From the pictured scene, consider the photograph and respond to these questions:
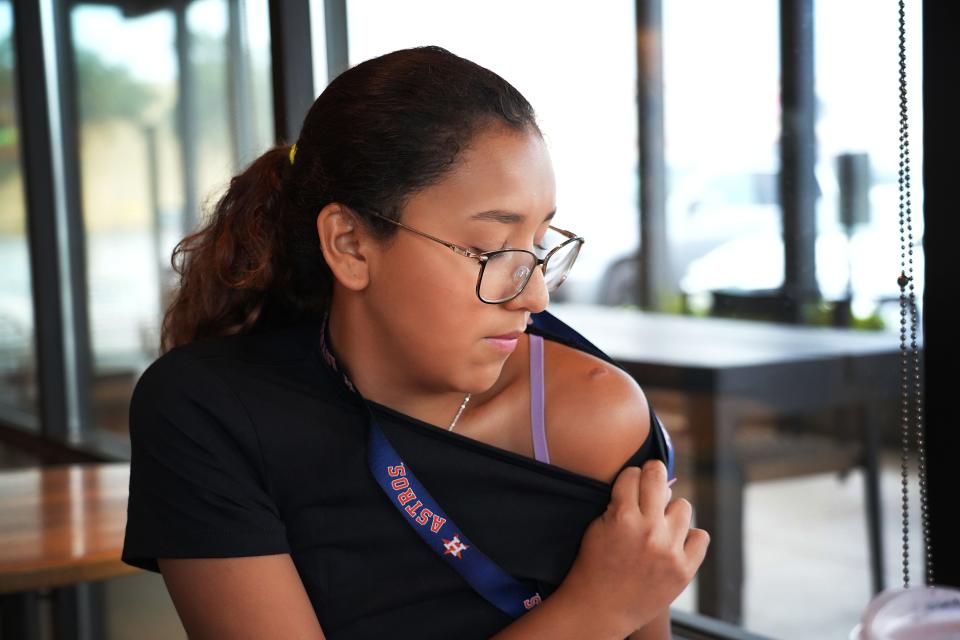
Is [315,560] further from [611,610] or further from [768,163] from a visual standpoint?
[768,163]

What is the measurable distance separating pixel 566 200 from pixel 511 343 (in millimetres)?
1029

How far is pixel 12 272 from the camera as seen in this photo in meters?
4.57

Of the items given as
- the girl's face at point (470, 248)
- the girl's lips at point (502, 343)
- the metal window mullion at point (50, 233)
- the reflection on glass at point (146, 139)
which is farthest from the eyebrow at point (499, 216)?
the metal window mullion at point (50, 233)

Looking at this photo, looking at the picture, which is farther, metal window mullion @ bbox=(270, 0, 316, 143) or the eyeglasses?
metal window mullion @ bbox=(270, 0, 316, 143)

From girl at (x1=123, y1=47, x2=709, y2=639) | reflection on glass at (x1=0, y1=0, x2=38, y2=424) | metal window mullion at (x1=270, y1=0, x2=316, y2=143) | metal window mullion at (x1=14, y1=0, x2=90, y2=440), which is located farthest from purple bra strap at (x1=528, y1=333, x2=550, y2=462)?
reflection on glass at (x1=0, y1=0, x2=38, y2=424)

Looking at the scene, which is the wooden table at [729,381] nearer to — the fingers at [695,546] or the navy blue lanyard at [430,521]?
the fingers at [695,546]

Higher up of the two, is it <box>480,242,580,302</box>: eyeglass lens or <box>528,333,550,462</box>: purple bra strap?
<box>480,242,580,302</box>: eyeglass lens

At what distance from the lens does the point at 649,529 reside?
1.10 metres

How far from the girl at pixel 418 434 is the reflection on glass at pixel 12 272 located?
3466mm

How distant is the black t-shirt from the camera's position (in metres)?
1.16

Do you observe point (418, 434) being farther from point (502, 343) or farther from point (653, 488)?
point (653, 488)

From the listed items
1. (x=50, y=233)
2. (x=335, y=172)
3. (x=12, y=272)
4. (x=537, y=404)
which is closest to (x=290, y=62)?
(x=335, y=172)

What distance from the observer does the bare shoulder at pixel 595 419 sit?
117cm

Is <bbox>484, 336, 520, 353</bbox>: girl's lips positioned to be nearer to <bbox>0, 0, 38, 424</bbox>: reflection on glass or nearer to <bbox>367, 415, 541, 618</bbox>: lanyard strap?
<bbox>367, 415, 541, 618</bbox>: lanyard strap
